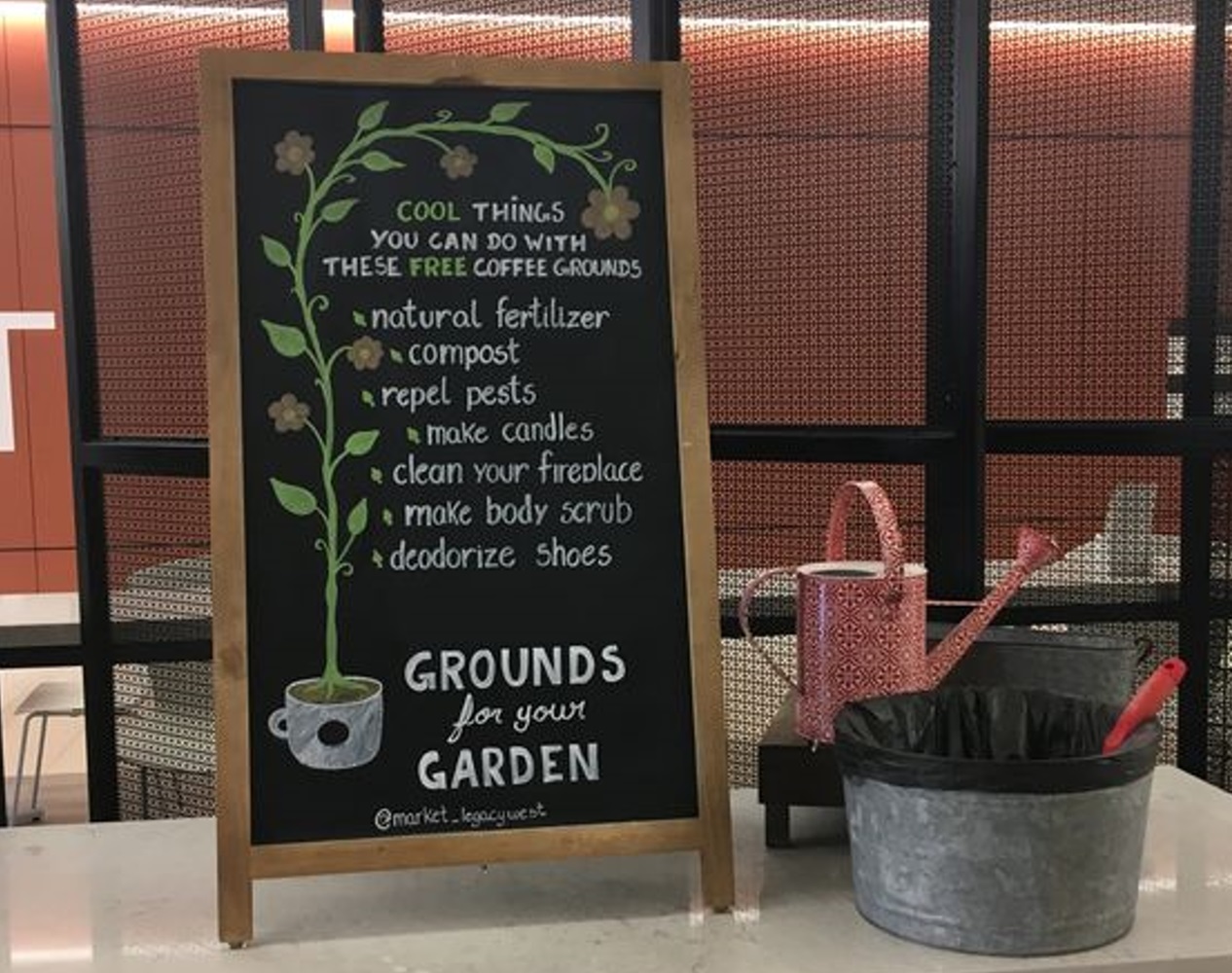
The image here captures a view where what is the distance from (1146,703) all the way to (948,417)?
2.44 ft

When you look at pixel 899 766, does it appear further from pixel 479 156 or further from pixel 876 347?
pixel 876 347

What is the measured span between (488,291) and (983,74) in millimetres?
927

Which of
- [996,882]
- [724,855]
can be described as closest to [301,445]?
[724,855]

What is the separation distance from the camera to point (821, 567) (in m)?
1.50

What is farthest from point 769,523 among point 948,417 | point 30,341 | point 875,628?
point 30,341

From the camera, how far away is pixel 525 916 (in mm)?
1354

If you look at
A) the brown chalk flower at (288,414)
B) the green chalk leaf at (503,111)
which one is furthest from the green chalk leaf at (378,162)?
the brown chalk flower at (288,414)

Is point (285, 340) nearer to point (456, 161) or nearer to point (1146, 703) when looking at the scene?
point (456, 161)

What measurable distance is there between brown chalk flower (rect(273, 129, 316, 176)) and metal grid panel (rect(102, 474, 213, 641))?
34.2 inches

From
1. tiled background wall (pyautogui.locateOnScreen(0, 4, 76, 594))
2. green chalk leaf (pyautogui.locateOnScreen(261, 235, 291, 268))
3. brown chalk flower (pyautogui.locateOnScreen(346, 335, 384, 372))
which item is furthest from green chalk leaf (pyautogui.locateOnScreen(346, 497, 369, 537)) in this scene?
tiled background wall (pyautogui.locateOnScreen(0, 4, 76, 594))

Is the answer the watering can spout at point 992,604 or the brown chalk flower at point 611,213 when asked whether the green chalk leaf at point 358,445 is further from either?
the watering can spout at point 992,604

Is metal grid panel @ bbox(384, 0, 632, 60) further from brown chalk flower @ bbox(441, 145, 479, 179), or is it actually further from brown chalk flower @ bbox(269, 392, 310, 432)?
brown chalk flower @ bbox(269, 392, 310, 432)

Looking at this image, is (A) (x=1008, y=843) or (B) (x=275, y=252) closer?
(A) (x=1008, y=843)

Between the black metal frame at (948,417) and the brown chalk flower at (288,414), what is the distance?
75 cm
